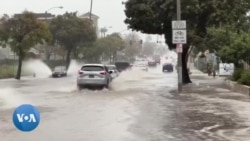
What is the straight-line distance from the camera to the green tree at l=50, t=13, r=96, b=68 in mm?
83938

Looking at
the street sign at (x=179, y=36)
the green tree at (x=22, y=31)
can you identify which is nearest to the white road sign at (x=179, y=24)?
the street sign at (x=179, y=36)

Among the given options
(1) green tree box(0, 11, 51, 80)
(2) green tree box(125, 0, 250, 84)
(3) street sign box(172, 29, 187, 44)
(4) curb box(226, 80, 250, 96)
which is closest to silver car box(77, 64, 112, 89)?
(3) street sign box(172, 29, 187, 44)

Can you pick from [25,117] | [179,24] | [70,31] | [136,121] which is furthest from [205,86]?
[70,31]

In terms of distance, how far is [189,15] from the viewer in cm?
3656

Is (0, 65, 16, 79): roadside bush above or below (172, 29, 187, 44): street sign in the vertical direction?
below

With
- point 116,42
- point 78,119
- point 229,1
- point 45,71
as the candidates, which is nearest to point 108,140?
point 78,119

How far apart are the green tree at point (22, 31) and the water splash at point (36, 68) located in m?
17.4

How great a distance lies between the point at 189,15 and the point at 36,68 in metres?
47.4

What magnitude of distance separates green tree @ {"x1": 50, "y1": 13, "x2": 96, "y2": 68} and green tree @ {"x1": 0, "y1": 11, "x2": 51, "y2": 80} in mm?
25405

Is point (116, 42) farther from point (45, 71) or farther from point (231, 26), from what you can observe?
point (231, 26)

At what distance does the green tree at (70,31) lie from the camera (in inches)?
3305

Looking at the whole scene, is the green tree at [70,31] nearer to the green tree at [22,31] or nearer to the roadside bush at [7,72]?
the roadside bush at [7,72]

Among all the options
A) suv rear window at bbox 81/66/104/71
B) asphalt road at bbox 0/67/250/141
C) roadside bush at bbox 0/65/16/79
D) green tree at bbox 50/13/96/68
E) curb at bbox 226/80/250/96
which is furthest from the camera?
green tree at bbox 50/13/96/68

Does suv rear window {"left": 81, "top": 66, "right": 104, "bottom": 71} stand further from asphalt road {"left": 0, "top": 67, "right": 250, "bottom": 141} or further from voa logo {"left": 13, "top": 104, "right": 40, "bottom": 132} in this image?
Result: voa logo {"left": 13, "top": 104, "right": 40, "bottom": 132}
